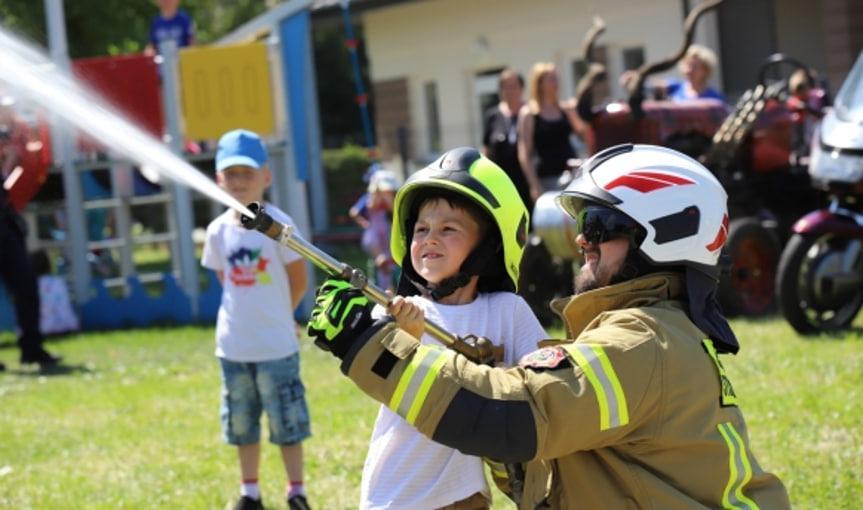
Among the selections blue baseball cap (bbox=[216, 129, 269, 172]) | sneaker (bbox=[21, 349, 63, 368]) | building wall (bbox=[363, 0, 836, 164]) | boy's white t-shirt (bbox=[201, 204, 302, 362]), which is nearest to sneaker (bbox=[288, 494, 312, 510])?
boy's white t-shirt (bbox=[201, 204, 302, 362])

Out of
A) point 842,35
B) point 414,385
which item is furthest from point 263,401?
point 842,35

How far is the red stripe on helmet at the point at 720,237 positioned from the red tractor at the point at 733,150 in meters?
7.07

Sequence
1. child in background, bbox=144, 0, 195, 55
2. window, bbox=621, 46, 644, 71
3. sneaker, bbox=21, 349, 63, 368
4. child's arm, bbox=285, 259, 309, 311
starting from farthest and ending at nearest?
1. window, bbox=621, 46, 644, 71
2. child in background, bbox=144, 0, 195, 55
3. sneaker, bbox=21, 349, 63, 368
4. child's arm, bbox=285, 259, 309, 311

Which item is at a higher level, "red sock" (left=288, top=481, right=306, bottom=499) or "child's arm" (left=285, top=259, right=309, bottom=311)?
"child's arm" (left=285, top=259, right=309, bottom=311)

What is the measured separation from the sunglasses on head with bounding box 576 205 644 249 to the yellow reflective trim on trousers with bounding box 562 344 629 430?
391 mm

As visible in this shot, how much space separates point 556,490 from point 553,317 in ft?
26.2

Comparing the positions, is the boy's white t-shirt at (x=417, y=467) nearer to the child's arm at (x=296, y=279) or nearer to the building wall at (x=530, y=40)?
the child's arm at (x=296, y=279)

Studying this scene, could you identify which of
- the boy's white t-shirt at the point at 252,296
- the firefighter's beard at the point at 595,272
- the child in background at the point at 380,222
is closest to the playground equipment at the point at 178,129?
the child in background at the point at 380,222

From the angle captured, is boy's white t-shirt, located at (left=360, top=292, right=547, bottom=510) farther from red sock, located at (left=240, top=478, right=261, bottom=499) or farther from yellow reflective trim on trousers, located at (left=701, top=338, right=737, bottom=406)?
red sock, located at (left=240, top=478, right=261, bottom=499)

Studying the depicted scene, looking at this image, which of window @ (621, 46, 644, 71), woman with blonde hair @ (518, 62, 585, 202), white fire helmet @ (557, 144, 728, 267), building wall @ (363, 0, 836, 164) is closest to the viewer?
white fire helmet @ (557, 144, 728, 267)

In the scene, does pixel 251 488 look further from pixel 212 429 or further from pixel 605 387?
pixel 605 387

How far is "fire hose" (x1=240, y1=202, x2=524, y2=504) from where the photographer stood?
10.3 ft

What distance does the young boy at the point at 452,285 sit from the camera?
372cm

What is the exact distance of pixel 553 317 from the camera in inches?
439
